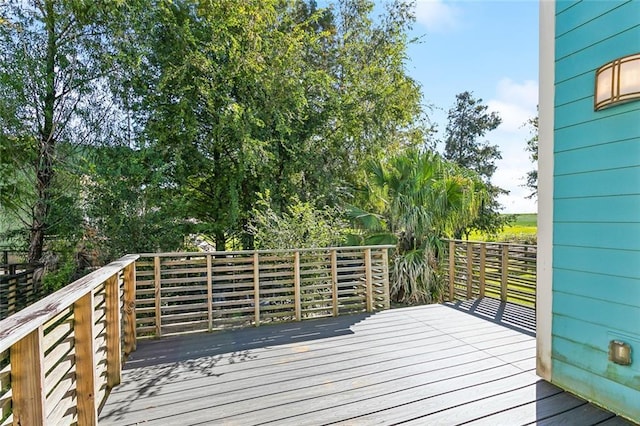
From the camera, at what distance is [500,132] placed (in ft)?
56.7

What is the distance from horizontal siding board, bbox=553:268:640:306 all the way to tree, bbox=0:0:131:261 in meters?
6.42

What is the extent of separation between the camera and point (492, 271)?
502 cm

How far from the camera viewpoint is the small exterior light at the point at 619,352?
6.31 ft

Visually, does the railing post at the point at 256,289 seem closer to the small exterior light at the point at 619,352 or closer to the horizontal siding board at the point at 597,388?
the horizontal siding board at the point at 597,388

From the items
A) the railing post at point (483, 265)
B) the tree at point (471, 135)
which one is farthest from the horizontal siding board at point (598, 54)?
the tree at point (471, 135)

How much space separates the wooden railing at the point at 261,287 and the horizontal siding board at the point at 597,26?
2.84m

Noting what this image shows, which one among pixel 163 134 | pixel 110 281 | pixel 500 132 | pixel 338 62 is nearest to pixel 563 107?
pixel 110 281

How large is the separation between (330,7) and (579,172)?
7763 millimetres

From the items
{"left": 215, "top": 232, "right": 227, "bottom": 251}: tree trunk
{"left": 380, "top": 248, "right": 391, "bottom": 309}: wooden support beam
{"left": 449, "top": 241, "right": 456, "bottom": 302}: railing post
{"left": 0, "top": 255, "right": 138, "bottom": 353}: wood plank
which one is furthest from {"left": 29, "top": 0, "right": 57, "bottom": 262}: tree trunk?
{"left": 449, "top": 241, "right": 456, "bottom": 302}: railing post

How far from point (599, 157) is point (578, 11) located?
98 cm

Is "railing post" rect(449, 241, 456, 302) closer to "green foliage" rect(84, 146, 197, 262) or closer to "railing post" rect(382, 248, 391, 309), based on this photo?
"railing post" rect(382, 248, 391, 309)

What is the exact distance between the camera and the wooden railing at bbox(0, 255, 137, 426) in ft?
3.60

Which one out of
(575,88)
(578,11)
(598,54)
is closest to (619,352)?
(575,88)

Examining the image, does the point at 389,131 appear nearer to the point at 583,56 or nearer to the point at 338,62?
the point at 338,62
